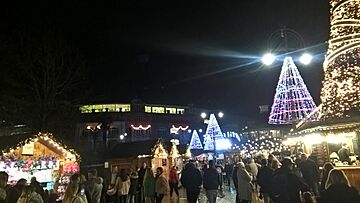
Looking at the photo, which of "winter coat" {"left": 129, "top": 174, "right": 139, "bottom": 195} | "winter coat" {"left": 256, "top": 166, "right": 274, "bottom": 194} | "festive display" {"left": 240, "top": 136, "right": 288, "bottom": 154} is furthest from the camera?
"festive display" {"left": 240, "top": 136, "right": 288, "bottom": 154}

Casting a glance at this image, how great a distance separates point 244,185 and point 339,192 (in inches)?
190

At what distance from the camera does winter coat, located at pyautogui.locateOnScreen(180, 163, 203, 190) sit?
33.8 ft

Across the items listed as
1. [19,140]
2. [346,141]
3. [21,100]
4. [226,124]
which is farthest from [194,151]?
[226,124]

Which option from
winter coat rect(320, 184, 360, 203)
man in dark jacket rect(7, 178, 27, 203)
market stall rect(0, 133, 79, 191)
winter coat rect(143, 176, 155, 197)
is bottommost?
winter coat rect(143, 176, 155, 197)

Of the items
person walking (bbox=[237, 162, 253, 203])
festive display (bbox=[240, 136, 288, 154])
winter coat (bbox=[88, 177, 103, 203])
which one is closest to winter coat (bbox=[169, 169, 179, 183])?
person walking (bbox=[237, 162, 253, 203])

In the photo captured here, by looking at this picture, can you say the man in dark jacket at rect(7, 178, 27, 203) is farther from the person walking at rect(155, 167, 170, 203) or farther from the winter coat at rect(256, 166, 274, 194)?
the winter coat at rect(256, 166, 274, 194)

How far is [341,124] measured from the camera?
10766 millimetres

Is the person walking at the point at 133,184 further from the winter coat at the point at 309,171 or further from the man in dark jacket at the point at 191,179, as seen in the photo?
the winter coat at the point at 309,171

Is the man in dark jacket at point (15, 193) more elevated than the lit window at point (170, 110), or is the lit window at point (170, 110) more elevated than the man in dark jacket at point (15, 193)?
the lit window at point (170, 110)

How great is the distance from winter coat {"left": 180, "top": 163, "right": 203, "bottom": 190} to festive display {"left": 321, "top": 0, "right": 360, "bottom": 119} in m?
4.78

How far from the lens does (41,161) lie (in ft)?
46.8

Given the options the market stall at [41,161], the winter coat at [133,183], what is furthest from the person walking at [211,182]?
the market stall at [41,161]

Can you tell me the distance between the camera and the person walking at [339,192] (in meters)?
4.95

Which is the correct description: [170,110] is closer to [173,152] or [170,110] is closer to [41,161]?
[173,152]
